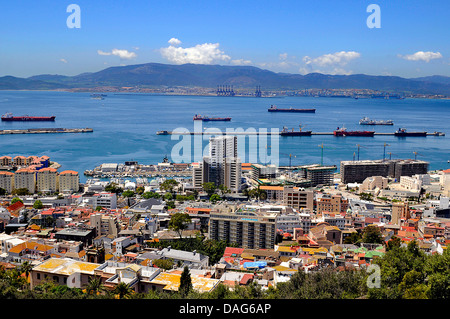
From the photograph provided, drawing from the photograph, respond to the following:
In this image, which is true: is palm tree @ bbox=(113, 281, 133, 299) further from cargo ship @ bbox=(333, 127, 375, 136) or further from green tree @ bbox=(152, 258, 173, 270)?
cargo ship @ bbox=(333, 127, 375, 136)

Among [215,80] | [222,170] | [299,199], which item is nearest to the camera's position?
[299,199]

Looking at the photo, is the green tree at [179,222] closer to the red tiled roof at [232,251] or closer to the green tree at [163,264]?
the red tiled roof at [232,251]

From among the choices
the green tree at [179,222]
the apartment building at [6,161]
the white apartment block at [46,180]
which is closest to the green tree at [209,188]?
the green tree at [179,222]

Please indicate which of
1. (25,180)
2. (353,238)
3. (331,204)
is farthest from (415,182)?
(25,180)

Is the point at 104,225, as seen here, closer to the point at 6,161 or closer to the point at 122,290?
the point at 122,290
